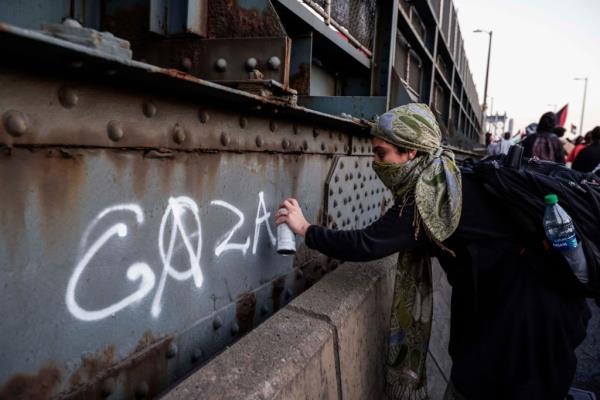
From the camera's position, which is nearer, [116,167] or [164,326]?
[116,167]

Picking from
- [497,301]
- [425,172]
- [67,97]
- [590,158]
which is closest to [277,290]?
[425,172]

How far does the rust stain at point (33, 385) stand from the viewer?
3.28ft

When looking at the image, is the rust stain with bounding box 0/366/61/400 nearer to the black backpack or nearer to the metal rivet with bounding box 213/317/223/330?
the metal rivet with bounding box 213/317/223/330

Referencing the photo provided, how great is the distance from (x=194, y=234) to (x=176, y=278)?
16 cm

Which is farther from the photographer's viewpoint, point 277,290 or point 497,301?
point 277,290

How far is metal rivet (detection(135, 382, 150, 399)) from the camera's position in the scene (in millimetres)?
1354

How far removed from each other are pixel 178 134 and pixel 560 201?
4.89 feet

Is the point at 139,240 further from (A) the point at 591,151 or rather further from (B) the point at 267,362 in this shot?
(A) the point at 591,151

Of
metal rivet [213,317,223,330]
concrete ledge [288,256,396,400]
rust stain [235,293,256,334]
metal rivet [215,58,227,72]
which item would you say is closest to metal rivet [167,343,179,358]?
metal rivet [213,317,223,330]

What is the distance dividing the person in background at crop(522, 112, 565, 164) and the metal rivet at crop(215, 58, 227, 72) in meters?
6.21

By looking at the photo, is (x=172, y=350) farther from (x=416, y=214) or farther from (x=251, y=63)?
(x=251, y=63)

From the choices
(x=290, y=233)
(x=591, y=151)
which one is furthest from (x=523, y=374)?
(x=591, y=151)

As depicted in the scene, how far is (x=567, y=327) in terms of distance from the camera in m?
1.90

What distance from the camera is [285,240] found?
1.94 meters
